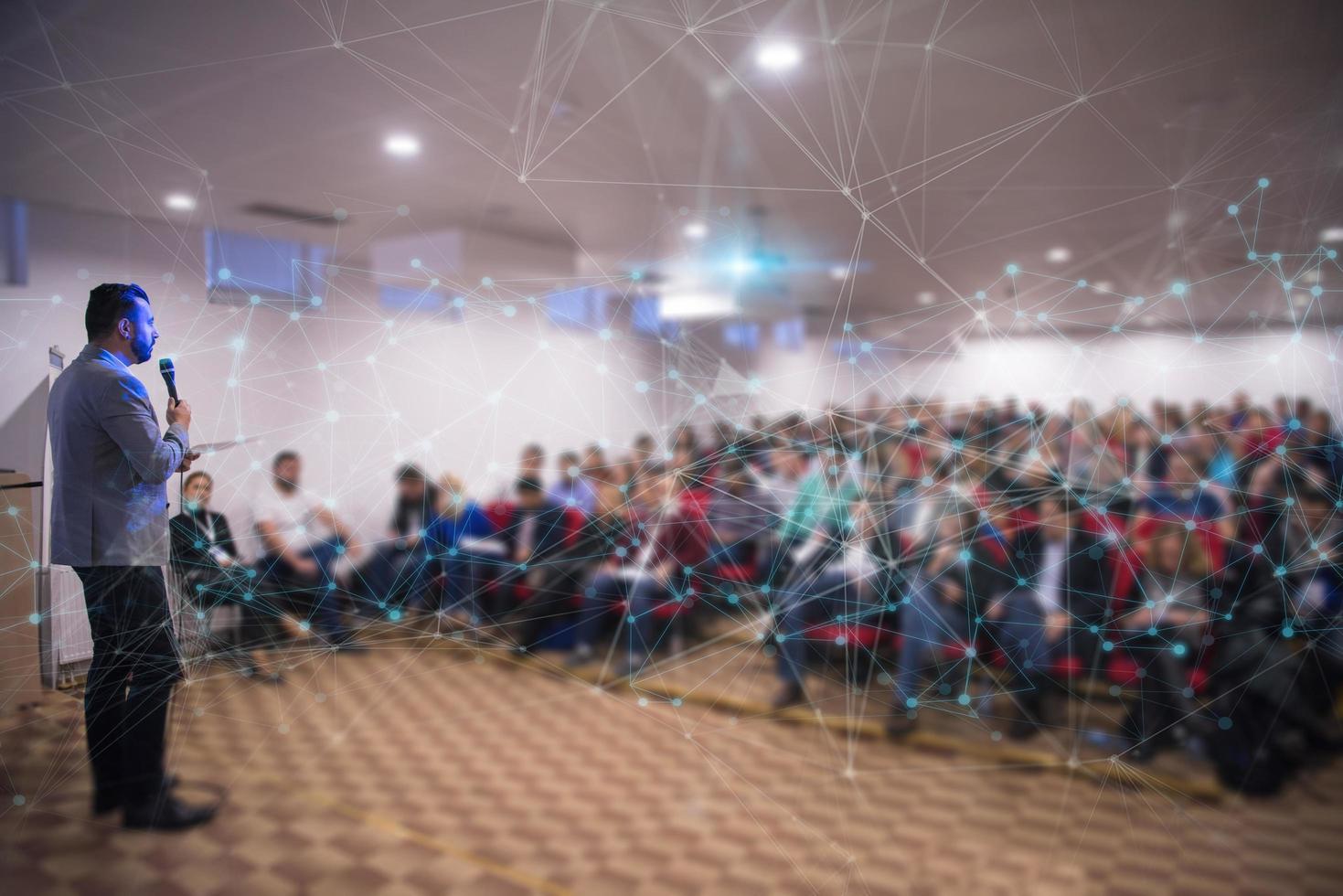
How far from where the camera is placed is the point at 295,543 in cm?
130

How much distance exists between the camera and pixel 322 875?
1.25 metres

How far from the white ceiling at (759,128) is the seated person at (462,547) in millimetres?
468

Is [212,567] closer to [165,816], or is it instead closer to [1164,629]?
[165,816]

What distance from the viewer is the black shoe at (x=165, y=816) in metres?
1.29

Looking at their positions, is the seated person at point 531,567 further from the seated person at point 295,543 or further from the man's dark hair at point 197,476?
the man's dark hair at point 197,476

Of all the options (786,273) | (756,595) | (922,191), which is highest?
(922,191)

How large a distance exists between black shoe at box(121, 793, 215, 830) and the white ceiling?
3.30ft

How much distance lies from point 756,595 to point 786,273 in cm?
60

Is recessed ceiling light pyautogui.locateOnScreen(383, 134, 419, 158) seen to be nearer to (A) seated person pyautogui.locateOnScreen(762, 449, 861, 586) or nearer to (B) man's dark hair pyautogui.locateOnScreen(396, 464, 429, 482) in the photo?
(B) man's dark hair pyautogui.locateOnScreen(396, 464, 429, 482)

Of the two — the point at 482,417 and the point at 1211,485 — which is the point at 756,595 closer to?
the point at 482,417

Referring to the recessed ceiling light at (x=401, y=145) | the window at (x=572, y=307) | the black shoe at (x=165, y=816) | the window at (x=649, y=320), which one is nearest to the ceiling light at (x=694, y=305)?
the window at (x=649, y=320)

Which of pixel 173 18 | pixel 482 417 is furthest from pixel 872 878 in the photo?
pixel 173 18

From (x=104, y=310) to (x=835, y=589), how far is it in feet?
4.37

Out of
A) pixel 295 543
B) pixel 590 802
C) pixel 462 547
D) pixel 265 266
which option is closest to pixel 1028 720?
pixel 590 802
